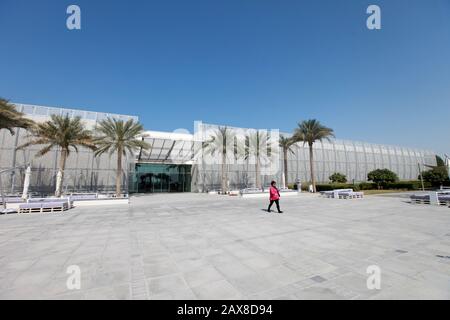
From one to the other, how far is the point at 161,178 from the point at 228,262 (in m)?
34.1

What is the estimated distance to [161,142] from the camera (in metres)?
32.2

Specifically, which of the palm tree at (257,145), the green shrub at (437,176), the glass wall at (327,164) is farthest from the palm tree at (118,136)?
the green shrub at (437,176)

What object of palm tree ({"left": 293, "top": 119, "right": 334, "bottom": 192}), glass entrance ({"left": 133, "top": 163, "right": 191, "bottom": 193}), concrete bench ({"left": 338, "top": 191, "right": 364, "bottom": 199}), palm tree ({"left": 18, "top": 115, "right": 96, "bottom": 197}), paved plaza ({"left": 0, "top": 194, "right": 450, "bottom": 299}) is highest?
palm tree ({"left": 293, "top": 119, "right": 334, "bottom": 192})

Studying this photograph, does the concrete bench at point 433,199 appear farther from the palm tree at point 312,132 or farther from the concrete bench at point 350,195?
the palm tree at point 312,132

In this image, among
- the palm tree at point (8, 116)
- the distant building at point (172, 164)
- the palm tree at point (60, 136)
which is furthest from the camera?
the distant building at point (172, 164)

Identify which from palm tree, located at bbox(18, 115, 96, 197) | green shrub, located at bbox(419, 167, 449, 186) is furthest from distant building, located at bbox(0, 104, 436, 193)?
green shrub, located at bbox(419, 167, 449, 186)

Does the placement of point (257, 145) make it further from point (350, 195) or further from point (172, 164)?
point (172, 164)

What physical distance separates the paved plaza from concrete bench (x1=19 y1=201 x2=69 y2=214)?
6.70 metres

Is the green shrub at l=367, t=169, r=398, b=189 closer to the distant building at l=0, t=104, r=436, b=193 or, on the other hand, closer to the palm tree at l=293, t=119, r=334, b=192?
the distant building at l=0, t=104, r=436, b=193

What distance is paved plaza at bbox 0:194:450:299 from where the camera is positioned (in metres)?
3.46

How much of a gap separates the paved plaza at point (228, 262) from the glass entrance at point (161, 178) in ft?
91.4

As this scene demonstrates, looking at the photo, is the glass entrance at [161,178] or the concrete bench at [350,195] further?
the glass entrance at [161,178]

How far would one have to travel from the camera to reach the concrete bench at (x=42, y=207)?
13.6m

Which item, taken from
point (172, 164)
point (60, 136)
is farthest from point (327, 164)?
point (60, 136)
